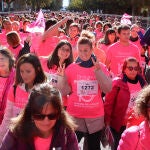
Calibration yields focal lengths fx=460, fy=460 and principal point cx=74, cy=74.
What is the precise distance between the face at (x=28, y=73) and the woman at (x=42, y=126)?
1205 mm

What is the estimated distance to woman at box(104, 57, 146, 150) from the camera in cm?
541

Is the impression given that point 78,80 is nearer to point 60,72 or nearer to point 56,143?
point 60,72

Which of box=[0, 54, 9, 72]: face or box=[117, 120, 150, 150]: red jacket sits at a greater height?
box=[0, 54, 9, 72]: face

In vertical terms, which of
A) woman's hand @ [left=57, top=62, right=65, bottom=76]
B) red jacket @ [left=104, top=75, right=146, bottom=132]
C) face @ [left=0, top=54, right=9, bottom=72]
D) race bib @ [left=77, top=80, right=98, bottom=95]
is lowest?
red jacket @ [left=104, top=75, right=146, bottom=132]

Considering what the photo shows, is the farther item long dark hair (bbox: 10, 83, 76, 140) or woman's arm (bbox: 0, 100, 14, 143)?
woman's arm (bbox: 0, 100, 14, 143)

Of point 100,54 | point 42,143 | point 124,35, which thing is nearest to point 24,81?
point 42,143

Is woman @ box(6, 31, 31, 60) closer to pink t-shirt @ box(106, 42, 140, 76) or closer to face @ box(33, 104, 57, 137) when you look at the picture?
pink t-shirt @ box(106, 42, 140, 76)

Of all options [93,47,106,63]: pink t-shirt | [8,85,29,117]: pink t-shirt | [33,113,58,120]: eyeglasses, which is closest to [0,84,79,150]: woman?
[33,113,58,120]: eyeglasses

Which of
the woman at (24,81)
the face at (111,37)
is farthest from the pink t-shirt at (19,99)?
the face at (111,37)

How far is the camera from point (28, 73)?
14.2 ft

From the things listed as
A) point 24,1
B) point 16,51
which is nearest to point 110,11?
point 24,1

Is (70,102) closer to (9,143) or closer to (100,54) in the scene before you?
(9,143)

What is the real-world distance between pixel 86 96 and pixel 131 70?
27.5 inches

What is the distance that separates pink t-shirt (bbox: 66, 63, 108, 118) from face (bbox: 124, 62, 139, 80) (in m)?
0.42
